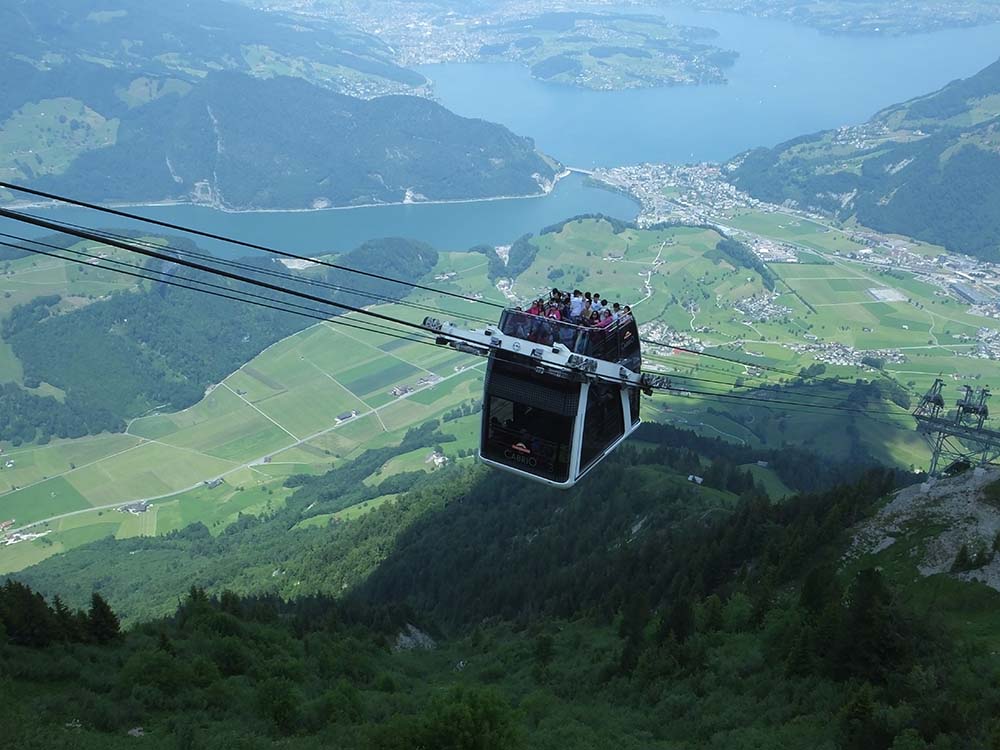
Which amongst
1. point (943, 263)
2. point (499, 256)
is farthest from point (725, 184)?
point (499, 256)

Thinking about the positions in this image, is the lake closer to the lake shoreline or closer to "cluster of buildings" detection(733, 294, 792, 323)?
the lake shoreline

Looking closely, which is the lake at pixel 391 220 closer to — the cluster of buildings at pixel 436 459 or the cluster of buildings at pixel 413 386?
the cluster of buildings at pixel 413 386

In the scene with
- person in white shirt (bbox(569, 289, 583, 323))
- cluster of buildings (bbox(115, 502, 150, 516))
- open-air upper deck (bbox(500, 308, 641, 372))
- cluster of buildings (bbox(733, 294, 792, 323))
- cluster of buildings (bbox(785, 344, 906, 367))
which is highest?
person in white shirt (bbox(569, 289, 583, 323))

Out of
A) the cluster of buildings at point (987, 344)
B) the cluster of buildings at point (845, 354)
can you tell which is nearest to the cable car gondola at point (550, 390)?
the cluster of buildings at point (845, 354)

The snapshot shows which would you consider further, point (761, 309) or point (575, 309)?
point (761, 309)

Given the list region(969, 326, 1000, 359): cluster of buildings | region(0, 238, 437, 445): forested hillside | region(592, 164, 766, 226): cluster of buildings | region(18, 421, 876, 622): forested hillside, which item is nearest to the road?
region(18, 421, 876, 622): forested hillside

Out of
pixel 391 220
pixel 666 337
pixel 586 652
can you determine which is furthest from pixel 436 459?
pixel 391 220

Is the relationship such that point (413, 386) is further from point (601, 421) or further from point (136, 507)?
point (601, 421)
